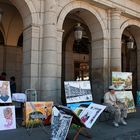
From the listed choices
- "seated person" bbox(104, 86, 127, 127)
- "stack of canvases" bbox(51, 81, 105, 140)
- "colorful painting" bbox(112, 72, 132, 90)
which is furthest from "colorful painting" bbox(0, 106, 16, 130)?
"colorful painting" bbox(112, 72, 132, 90)

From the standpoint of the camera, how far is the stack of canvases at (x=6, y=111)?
8.31m

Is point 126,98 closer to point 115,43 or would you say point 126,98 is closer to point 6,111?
point 115,43

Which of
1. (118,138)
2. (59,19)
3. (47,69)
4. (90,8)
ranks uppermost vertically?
(90,8)

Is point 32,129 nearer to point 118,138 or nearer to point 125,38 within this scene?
point 118,138

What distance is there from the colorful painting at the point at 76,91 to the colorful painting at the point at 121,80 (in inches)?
66.6

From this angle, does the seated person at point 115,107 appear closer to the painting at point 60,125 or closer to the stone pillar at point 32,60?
the stone pillar at point 32,60

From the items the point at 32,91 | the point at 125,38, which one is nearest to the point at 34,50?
the point at 32,91

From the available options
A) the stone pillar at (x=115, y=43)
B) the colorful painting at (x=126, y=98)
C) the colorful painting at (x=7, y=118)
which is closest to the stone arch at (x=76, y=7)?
the stone pillar at (x=115, y=43)

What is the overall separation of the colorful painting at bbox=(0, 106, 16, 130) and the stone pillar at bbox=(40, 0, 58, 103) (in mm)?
2095

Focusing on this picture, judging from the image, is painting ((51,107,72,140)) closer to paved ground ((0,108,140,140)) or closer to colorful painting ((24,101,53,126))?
paved ground ((0,108,140,140))

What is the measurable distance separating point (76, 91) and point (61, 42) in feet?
7.58

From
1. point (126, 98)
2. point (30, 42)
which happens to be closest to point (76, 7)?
point (30, 42)

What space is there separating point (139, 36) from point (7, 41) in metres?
8.07

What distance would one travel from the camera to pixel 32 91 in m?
10.2
